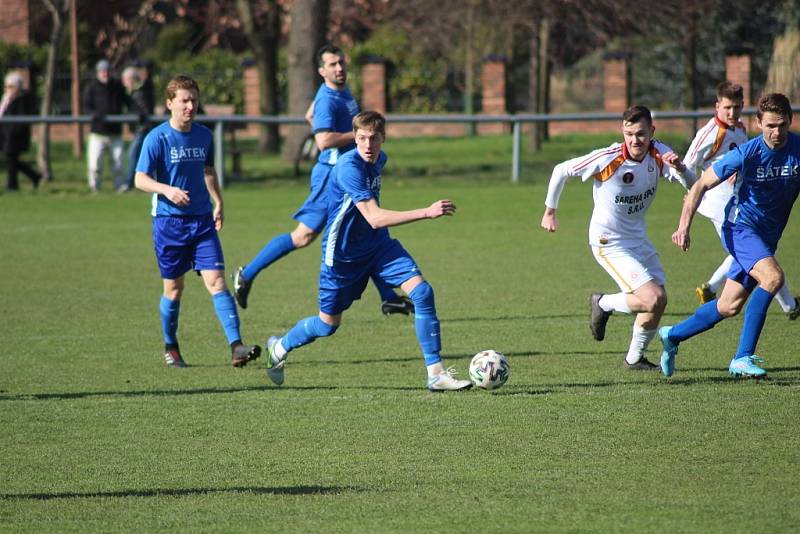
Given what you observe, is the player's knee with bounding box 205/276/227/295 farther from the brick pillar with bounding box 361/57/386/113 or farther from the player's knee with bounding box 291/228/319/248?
the brick pillar with bounding box 361/57/386/113

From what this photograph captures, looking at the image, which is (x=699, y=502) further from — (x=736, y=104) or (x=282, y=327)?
(x=282, y=327)

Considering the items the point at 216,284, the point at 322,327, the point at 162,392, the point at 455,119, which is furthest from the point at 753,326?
the point at 455,119

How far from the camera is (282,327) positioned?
10.8m

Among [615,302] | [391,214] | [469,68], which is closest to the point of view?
[391,214]

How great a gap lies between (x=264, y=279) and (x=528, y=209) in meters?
6.27

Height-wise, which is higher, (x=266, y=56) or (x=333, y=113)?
(x=266, y=56)

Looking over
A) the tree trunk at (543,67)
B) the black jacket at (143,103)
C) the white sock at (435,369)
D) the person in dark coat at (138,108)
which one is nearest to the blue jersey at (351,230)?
the white sock at (435,369)

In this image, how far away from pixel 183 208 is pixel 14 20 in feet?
103

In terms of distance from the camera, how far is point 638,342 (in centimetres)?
852

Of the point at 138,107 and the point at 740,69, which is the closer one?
the point at 138,107

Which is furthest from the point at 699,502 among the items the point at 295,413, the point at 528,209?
the point at 528,209

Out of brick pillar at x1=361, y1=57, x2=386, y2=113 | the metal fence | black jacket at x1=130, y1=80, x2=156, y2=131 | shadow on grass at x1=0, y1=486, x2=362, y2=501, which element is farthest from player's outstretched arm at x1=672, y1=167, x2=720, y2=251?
brick pillar at x1=361, y1=57, x2=386, y2=113

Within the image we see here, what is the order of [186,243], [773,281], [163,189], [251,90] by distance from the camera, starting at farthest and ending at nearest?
1. [251,90]
2. [186,243]
3. [163,189]
4. [773,281]

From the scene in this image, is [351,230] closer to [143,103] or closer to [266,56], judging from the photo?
[143,103]
